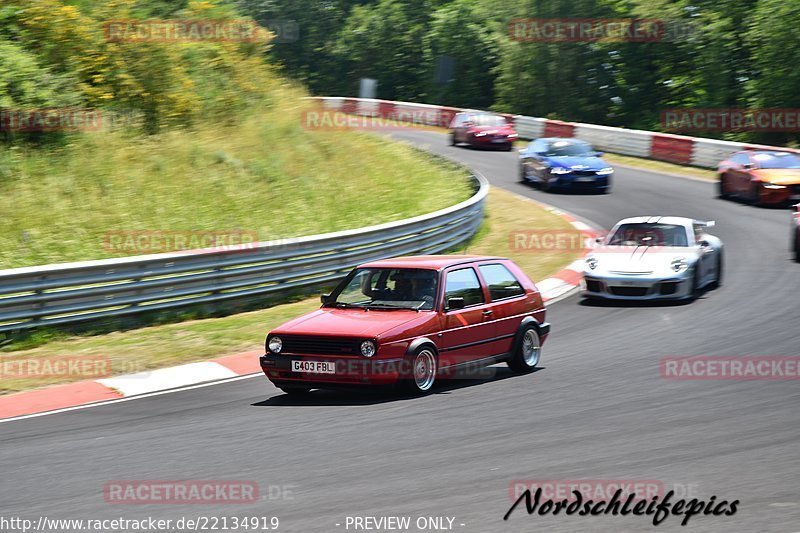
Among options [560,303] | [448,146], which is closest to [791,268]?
[560,303]

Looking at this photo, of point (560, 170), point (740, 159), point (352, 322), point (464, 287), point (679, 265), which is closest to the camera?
point (352, 322)

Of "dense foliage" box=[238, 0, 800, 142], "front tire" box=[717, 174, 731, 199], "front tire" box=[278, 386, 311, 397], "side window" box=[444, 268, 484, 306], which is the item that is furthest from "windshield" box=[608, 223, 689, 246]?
"dense foliage" box=[238, 0, 800, 142]

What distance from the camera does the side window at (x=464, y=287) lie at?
34.4ft

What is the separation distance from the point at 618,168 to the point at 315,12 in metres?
41.8

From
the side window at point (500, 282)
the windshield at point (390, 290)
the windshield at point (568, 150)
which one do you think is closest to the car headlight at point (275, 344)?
the windshield at point (390, 290)

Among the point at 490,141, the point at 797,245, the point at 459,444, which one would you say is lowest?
the point at 490,141

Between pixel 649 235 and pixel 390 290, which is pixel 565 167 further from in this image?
pixel 390 290

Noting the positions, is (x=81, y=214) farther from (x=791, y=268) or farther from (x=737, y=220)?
(x=737, y=220)

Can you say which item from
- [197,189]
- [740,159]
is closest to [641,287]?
[197,189]

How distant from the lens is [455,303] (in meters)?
10.2

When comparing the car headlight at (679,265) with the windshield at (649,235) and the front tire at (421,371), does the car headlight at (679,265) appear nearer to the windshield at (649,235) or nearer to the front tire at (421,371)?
the windshield at (649,235)

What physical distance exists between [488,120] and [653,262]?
2243 centimetres

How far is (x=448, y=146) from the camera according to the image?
37.7 meters

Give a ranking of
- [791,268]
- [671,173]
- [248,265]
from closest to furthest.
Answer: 1. [248,265]
2. [791,268]
3. [671,173]
